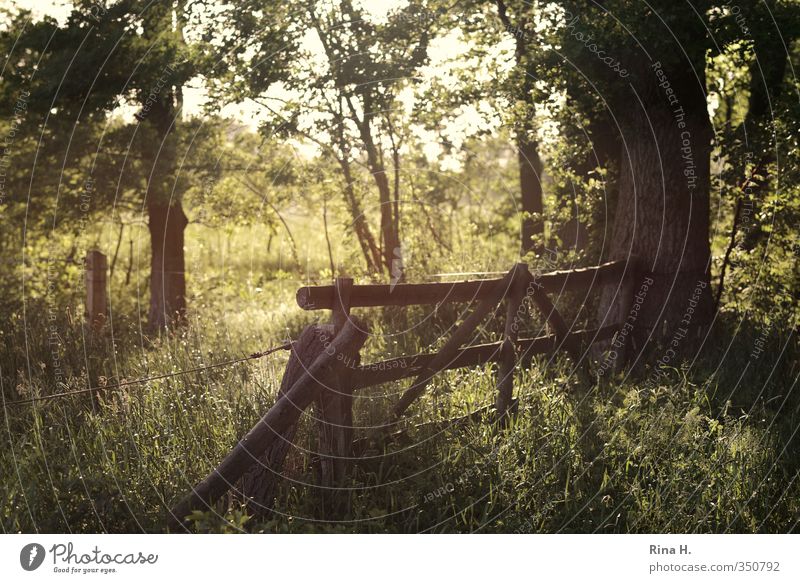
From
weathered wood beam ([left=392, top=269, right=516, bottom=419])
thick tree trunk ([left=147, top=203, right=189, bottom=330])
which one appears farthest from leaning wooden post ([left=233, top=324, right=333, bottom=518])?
thick tree trunk ([left=147, top=203, right=189, bottom=330])

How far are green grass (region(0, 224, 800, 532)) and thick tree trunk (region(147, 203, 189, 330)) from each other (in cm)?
502

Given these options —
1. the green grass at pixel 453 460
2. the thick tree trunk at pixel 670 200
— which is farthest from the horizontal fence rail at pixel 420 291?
the thick tree trunk at pixel 670 200

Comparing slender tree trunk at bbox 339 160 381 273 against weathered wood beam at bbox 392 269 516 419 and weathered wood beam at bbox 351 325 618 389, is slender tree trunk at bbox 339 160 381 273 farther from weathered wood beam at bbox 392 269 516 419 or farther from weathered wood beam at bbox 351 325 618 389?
weathered wood beam at bbox 392 269 516 419

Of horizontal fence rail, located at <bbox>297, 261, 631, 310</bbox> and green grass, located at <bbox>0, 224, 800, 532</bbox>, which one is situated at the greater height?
horizontal fence rail, located at <bbox>297, 261, 631, 310</bbox>

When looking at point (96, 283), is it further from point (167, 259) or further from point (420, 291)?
point (420, 291)

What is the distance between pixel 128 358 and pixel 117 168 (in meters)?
4.50

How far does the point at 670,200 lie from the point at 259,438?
6.37 metres

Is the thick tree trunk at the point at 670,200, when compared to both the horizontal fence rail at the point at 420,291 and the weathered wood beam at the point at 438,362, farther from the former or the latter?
the weathered wood beam at the point at 438,362

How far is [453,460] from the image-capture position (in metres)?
6.25

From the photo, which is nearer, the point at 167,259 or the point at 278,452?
the point at 278,452
